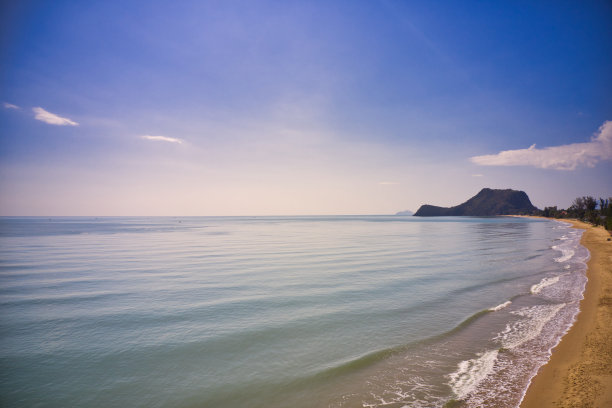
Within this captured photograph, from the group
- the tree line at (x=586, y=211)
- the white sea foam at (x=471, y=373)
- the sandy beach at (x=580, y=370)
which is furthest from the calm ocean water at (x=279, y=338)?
the tree line at (x=586, y=211)

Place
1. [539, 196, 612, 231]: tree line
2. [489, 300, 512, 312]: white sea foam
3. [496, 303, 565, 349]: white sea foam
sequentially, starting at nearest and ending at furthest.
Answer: [496, 303, 565, 349]: white sea foam < [489, 300, 512, 312]: white sea foam < [539, 196, 612, 231]: tree line

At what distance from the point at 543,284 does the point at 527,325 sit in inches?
355

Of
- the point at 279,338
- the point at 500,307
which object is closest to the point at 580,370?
the point at 500,307

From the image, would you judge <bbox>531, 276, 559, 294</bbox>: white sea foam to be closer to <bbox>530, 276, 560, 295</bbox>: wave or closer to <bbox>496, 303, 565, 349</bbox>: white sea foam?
<bbox>530, 276, 560, 295</bbox>: wave

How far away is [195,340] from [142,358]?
1.71 m

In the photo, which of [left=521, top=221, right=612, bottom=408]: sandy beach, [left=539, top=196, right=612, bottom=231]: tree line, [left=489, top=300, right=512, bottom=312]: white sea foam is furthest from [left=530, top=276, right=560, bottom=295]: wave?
[left=539, top=196, right=612, bottom=231]: tree line

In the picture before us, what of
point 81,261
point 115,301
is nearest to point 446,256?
point 115,301

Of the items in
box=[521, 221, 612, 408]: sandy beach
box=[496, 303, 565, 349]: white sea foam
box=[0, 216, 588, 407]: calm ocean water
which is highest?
box=[521, 221, 612, 408]: sandy beach

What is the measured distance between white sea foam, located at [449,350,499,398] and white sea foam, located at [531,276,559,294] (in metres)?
10.5

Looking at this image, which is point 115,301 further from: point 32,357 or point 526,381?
point 526,381

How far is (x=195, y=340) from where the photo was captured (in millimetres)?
10000

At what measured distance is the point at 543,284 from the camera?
1742 cm

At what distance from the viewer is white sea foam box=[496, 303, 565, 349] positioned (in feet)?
31.7

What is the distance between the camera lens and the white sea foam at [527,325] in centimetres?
967
